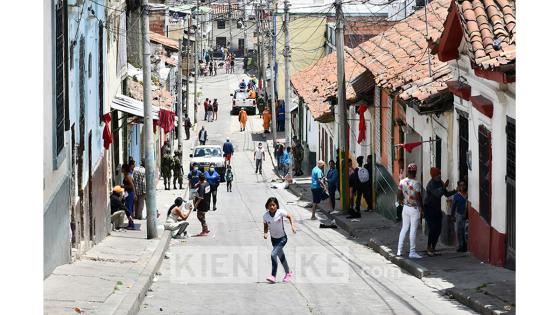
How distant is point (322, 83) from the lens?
4359cm

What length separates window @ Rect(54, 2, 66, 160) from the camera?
55.4 ft

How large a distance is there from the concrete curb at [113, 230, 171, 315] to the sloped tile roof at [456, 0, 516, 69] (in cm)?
571

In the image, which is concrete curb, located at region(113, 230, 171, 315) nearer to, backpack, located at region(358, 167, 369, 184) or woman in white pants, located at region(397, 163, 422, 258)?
woman in white pants, located at region(397, 163, 422, 258)

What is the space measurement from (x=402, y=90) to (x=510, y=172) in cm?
773

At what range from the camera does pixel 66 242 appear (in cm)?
1808

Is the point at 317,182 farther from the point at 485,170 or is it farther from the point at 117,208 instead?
the point at 485,170

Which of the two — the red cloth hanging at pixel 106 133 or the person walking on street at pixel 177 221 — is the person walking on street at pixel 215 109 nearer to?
the person walking on street at pixel 177 221

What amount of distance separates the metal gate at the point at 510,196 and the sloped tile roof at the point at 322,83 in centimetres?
1599

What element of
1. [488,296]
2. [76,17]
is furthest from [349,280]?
[76,17]

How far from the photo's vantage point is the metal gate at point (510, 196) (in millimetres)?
17234

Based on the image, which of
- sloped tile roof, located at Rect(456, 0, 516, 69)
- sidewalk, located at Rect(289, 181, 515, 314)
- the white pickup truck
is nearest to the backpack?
sidewalk, located at Rect(289, 181, 515, 314)

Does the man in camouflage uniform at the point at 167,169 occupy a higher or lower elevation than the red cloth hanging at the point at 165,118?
lower

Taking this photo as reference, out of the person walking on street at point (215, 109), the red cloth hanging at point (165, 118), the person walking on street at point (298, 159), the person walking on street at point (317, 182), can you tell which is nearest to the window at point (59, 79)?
the person walking on street at point (317, 182)

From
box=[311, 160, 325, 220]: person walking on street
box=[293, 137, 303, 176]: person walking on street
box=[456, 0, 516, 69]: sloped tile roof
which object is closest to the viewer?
box=[456, 0, 516, 69]: sloped tile roof
